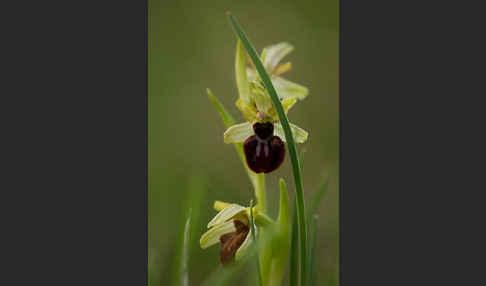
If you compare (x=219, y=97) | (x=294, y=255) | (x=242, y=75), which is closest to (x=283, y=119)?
(x=242, y=75)

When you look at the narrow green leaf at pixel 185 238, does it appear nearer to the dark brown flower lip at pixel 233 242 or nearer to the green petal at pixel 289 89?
the dark brown flower lip at pixel 233 242

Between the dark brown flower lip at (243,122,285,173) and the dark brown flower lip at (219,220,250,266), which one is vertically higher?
the dark brown flower lip at (243,122,285,173)

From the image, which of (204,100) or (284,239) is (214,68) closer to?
(204,100)

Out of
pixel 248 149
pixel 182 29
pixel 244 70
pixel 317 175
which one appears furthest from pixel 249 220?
pixel 182 29

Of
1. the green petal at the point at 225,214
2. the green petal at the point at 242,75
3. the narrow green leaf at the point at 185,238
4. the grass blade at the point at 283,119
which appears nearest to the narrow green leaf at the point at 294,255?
the grass blade at the point at 283,119

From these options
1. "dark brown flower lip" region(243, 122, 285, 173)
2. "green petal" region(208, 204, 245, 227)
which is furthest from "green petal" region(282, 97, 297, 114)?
"green petal" region(208, 204, 245, 227)

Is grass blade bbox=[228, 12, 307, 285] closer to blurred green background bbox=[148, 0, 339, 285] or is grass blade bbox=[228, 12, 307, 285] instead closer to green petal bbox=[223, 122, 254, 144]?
green petal bbox=[223, 122, 254, 144]

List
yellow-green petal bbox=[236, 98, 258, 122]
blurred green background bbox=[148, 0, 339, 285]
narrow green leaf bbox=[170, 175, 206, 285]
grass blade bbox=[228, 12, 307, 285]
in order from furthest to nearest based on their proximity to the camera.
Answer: blurred green background bbox=[148, 0, 339, 285]
yellow-green petal bbox=[236, 98, 258, 122]
narrow green leaf bbox=[170, 175, 206, 285]
grass blade bbox=[228, 12, 307, 285]

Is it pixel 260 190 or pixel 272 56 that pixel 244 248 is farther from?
pixel 272 56

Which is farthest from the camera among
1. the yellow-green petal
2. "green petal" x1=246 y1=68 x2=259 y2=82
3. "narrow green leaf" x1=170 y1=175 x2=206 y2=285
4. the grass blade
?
"green petal" x1=246 y1=68 x2=259 y2=82
